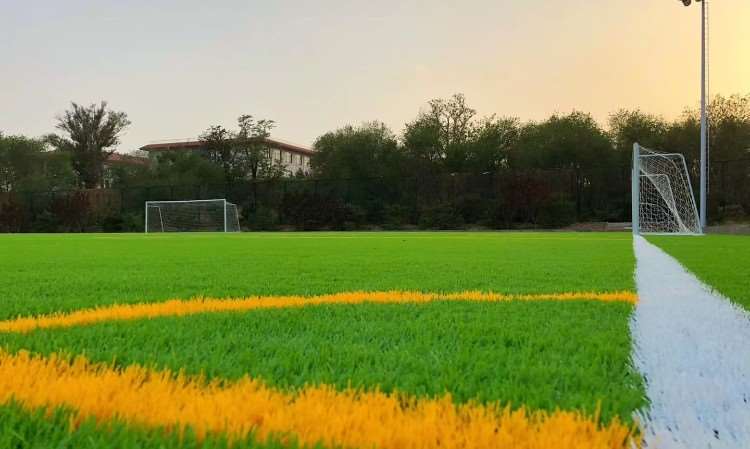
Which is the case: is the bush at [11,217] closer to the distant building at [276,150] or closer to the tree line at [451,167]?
the tree line at [451,167]

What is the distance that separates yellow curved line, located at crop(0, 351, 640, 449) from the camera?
2.85 ft

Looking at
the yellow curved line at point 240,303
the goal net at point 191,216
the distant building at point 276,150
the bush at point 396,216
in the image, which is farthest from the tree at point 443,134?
the yellow curved line at point 240,303

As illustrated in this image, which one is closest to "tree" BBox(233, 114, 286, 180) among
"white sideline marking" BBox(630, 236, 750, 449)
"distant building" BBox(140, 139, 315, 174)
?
"distant building" BBox(140, 139, 315, 174)

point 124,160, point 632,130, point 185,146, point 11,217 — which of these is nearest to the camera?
point 11,217

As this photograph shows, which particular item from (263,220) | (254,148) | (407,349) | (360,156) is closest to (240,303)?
(407,349)

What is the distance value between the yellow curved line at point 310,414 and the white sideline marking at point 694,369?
0.12 metres

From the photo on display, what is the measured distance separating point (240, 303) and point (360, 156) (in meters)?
29.9

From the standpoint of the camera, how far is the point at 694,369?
1.39 meters

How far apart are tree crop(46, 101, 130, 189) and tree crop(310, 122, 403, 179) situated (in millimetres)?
17467

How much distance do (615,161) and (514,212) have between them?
22.8 feet

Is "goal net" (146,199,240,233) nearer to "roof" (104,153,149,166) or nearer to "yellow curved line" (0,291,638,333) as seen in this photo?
"roof" (104,153,149,166)

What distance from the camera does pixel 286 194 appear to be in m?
25.9

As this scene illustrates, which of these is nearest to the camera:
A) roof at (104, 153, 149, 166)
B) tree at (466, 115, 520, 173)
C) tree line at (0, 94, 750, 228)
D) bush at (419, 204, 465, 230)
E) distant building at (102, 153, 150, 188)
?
tree line at (0, 94, 750, 228)

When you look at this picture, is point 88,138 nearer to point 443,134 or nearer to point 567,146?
point 443,134
